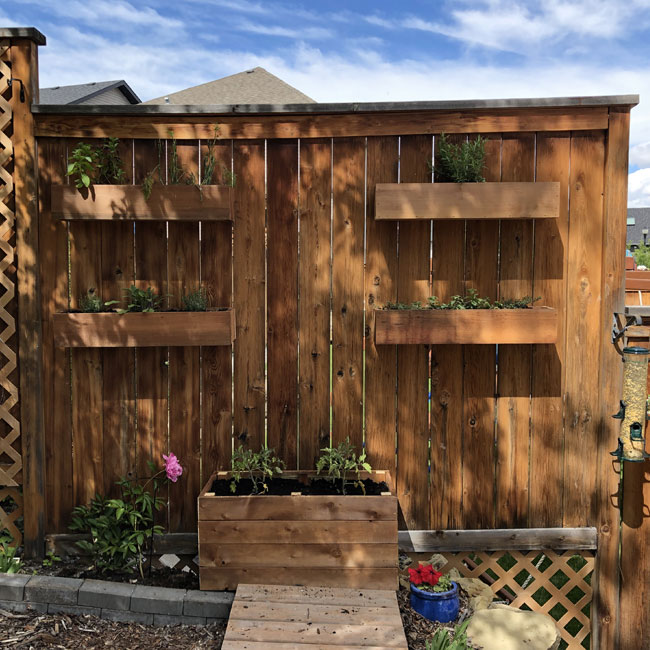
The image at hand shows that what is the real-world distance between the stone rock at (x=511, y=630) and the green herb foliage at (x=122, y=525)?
5.63ft

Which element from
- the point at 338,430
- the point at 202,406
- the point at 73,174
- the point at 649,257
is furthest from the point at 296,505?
the point at 649,257

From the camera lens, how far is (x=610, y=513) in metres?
3.46

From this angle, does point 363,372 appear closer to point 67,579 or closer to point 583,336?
point 583,336

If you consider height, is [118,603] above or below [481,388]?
below

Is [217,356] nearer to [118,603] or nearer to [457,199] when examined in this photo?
[118,603]

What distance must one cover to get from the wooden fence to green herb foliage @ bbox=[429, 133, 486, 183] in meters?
0.10

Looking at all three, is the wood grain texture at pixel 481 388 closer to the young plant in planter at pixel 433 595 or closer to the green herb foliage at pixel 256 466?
the young plant in planter at pixel 433 595

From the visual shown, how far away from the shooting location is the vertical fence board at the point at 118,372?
10.9 feet

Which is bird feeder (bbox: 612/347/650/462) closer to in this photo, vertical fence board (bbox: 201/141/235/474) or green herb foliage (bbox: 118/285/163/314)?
vertical fence board (bbox: 201/141/235/474)

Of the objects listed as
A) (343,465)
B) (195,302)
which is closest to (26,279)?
(195,302)

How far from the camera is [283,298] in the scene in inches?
132

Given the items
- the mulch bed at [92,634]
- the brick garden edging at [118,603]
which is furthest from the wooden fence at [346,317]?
the mulch bed at [92,634]

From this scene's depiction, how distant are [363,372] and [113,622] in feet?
5.83

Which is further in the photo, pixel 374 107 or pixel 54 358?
pixel 54 358
